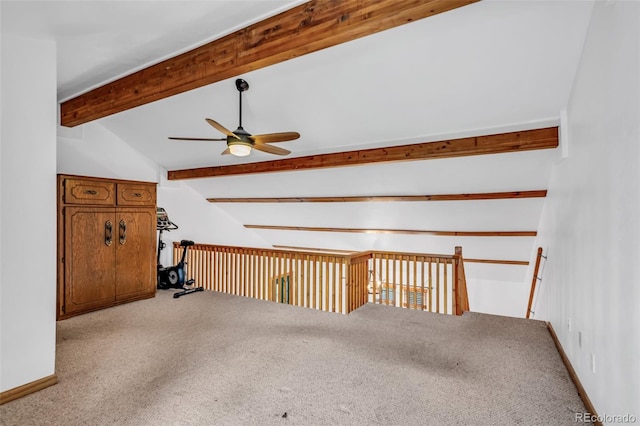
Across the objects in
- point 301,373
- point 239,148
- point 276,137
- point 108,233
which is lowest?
point 301,373

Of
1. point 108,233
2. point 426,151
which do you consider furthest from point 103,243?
point 426,151

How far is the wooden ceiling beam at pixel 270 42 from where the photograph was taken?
188 centimetres

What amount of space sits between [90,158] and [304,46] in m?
4.68

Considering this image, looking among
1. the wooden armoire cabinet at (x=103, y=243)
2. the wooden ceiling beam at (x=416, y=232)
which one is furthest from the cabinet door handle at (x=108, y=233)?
the wooden ceiling beam at (x=416, y=232)

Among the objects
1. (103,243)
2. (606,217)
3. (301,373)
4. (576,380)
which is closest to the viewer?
(606,217)

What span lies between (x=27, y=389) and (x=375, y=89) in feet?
13.0

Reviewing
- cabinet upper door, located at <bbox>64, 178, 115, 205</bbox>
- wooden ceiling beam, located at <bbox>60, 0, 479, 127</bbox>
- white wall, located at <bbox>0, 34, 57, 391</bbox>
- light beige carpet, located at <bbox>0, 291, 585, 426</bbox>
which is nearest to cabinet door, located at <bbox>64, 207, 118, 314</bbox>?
cabinet upper door, located at <bbox>64, 178, 115, 205</bbox>

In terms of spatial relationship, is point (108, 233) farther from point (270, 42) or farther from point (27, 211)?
point (270, 42)

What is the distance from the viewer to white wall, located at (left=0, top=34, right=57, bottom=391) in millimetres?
2252

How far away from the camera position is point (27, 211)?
2350 millimetres

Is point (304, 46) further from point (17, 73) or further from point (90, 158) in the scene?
Answer: point (90, 158)

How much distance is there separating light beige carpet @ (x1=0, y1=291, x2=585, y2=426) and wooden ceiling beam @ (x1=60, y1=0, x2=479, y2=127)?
2513mm

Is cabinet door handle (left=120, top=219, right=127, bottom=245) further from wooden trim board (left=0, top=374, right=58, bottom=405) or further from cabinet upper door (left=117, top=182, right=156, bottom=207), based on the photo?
wooden trim board (left=0, top=374, right=58, bottom=405)

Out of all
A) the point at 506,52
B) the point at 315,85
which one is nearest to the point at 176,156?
the point at 315,85
